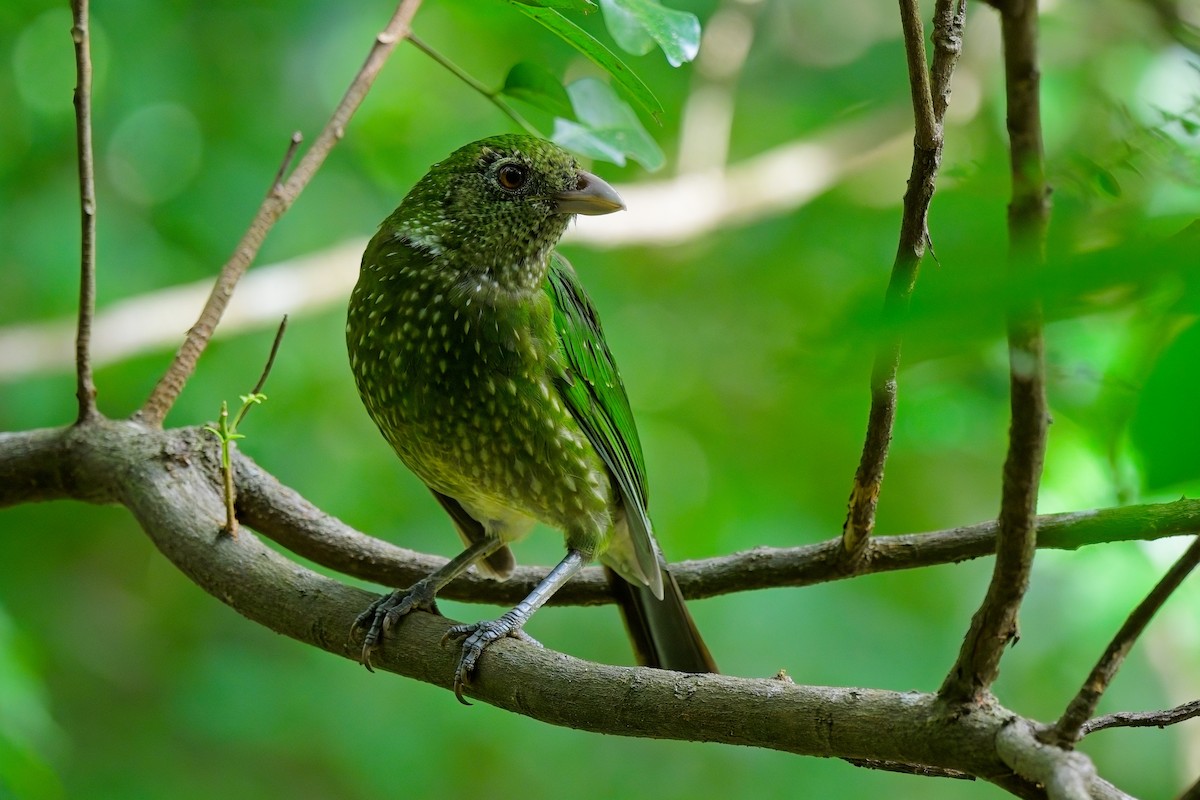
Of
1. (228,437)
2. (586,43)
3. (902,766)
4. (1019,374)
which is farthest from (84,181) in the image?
(1019,374)

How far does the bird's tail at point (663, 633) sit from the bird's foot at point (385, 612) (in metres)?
0.73

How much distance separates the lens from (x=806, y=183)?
22.1ft

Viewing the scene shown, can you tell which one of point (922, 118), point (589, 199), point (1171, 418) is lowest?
point (1171, 418)

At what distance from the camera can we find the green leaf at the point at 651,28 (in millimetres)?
2240

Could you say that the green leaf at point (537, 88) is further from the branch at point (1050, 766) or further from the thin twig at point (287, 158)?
the branch at point (1050, 766)

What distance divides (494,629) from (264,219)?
4.73 ft

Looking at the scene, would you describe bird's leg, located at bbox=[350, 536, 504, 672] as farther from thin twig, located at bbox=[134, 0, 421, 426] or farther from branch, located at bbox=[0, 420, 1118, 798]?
thin twig, located at bbox=[134, 0, 421, 426]

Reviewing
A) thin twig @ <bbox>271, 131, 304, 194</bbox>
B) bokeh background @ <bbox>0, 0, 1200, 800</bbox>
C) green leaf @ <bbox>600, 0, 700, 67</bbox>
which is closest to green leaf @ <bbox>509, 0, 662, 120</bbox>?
green leaf @ <bbox>600, 0, 700, 67</bbox>

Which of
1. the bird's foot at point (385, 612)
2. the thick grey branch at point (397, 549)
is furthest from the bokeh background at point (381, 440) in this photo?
the bird's foot at point (385, 612)

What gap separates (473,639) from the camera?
260 cm

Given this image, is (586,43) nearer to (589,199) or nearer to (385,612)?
(589,199)

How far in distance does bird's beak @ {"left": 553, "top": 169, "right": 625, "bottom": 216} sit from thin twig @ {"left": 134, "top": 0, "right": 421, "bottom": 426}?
63cm

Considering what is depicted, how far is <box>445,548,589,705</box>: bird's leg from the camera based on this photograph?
99.7 inches

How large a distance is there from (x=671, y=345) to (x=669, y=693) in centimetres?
507
